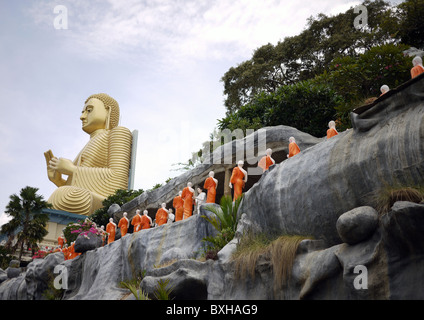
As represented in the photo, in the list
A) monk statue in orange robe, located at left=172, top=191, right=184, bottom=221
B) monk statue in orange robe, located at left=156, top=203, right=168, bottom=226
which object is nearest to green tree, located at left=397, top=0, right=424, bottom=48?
monk statue in orange robe, located at left=172, top=191, right=184, bottom=221

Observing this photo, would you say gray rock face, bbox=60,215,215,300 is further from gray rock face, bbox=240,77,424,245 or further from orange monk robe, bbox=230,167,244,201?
gray rock face, bbox=240,77,424,245

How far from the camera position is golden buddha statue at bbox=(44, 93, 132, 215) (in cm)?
3453

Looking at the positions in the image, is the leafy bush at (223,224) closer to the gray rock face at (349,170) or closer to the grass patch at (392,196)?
the gray rock face at (349,170)

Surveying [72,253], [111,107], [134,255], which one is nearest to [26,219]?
[72,253]

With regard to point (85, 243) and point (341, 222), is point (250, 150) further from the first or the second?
point (341, 222)

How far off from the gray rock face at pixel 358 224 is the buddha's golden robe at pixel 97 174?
30.4 metres

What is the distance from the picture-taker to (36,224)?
25.7 metres

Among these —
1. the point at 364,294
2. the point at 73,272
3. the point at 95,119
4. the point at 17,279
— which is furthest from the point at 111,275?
the point at 95,119

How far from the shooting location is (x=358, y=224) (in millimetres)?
6539

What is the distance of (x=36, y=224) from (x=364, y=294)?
76.8 feet

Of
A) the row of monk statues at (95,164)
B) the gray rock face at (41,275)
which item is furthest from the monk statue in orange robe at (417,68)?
the row of monk statues at (95,164)
